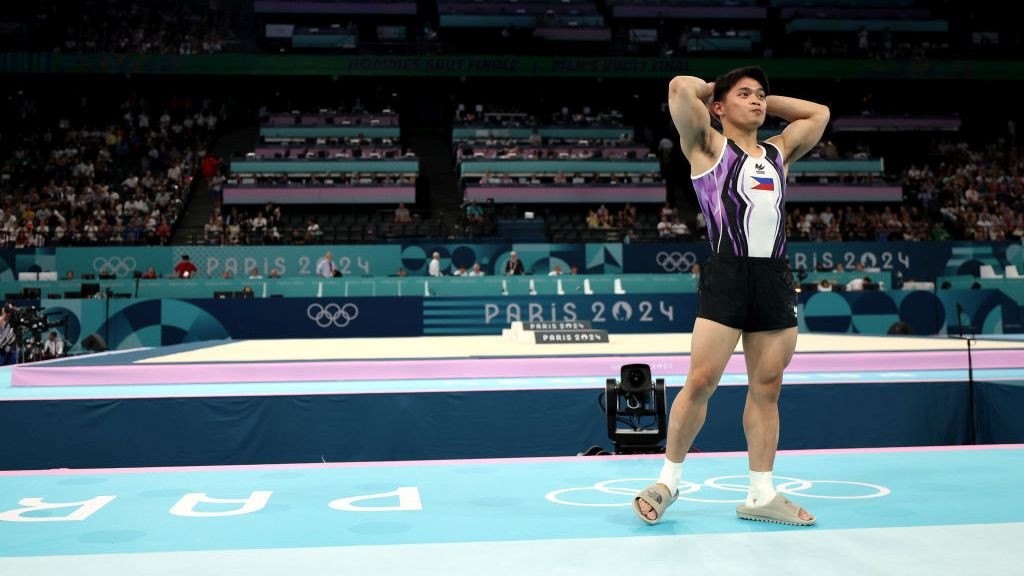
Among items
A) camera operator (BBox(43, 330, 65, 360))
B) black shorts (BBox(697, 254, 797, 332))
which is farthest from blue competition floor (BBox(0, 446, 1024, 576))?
camera operator (BBox(43, 330, 65, 360))

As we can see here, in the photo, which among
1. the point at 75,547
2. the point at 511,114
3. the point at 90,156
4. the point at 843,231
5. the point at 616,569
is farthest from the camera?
the point at 511,114

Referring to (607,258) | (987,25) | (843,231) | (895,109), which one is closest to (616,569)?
(607,258)

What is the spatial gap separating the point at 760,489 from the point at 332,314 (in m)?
14.0

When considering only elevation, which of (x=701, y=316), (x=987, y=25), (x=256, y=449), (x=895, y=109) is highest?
(x=987, y=25)

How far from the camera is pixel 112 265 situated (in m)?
21.0

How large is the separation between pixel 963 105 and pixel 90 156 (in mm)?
33547

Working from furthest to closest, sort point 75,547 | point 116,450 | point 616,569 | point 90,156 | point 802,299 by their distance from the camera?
point 90,156
point 802,299
point 116,450
point 75,547
point 616,569

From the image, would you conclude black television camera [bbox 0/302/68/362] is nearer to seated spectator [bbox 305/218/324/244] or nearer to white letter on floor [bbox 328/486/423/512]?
seated spectator [bbox 305/218/324/244]

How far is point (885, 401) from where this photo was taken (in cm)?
756

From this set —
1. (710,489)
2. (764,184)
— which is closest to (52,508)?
(710,489)

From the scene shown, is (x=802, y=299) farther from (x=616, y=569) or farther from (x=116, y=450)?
(x=616, y=569)

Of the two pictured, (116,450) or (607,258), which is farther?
(607,258)

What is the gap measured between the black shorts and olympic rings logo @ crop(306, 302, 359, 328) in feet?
45.4

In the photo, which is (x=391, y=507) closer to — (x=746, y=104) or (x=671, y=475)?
(x=671, y=475)
